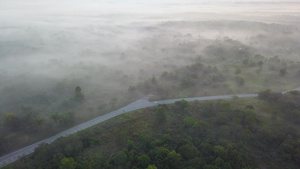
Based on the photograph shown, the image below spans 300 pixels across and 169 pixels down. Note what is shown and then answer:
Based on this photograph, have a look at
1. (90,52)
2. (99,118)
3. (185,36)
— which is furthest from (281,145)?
(185,36)

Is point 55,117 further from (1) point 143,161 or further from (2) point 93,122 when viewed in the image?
(1) point 143,161

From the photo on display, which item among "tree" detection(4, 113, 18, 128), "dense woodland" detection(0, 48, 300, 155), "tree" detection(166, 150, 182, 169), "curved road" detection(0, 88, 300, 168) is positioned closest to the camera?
"tree" detection(166, 150, 182, 169)

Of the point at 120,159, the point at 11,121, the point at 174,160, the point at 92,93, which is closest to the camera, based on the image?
the point at 174,160

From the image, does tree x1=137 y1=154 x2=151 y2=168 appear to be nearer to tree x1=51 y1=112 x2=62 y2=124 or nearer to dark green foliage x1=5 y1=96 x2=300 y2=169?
dark green foliage x1=5 y1=96 x2=300 y2=169

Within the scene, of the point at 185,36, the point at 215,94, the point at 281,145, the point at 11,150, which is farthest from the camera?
the point at 185,36

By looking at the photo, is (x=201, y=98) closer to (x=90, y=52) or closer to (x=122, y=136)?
(x=122, y=136)

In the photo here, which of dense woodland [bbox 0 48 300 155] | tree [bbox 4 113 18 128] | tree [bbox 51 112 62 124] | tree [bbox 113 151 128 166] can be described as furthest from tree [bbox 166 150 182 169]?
tree [bbox 4 113 18 128]

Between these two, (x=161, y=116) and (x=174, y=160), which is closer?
(x=174, y=160)

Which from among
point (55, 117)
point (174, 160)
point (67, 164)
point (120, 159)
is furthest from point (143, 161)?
point (55, 117)

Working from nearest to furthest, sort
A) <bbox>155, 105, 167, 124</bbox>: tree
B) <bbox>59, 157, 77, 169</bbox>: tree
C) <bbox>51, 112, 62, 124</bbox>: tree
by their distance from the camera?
<bbox>59, 157, 77, 169</bbox>: tree < <bbox>155, 105, 167, 124</bbox>: tree < <bbox>51, 112, 62, 124</bbox>: tree

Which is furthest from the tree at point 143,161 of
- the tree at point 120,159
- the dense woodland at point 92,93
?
the dense woodland at point 92,93

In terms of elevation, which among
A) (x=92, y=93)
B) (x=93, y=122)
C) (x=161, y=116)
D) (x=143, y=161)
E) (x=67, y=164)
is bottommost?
(x=92, y=93)
